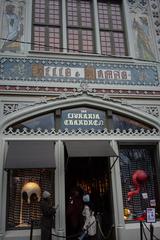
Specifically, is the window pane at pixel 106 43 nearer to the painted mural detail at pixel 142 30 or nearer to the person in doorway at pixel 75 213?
the painted mural detail at pixel 142 30

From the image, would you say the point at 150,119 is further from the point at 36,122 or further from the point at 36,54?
the point at 36,54

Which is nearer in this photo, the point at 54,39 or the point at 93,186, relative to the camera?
the point at 54,39

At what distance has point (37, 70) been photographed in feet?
34.8

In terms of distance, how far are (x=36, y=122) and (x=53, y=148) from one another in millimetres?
1307

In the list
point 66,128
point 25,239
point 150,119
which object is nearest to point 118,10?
point 150,119

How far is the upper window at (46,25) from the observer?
11.2m

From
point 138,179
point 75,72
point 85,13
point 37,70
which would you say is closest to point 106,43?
point 85,13

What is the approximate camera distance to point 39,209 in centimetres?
941

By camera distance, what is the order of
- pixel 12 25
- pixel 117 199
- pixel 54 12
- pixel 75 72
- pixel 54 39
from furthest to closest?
pixel 54 12 → pixel 54 39 → pixel 12 25 → pixel 75 72 → pixel 117 199

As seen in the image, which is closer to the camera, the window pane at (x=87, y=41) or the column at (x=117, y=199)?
the column at (x=117, y=199)

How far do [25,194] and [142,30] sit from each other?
25.3 ft

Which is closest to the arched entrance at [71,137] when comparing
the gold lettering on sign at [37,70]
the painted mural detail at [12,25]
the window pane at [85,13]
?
the gold lettering on sign at [37,70]

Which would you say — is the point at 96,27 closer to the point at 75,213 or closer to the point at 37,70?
the point at 37,70

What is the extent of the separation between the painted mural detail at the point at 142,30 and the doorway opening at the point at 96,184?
14.4ft
